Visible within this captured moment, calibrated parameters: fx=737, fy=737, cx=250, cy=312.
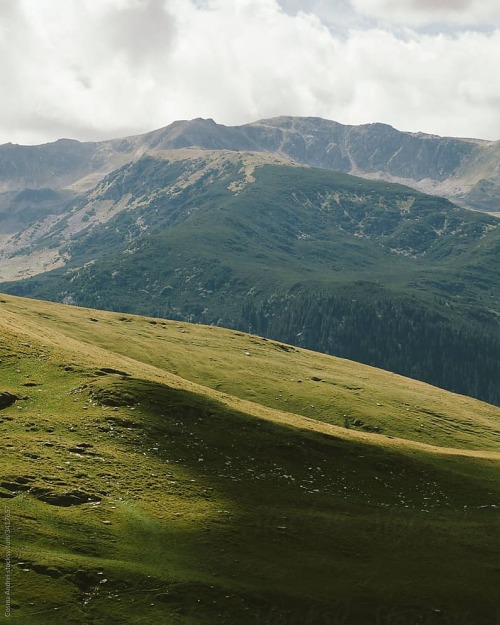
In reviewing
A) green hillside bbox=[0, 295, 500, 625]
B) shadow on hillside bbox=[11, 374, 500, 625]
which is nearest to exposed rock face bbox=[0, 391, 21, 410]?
green hillside bbox=[0, 295, 500, 625]

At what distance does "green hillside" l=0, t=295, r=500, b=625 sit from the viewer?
48.9 metres

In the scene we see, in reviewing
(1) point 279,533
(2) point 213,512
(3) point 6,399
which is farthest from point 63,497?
(3) point 6,399

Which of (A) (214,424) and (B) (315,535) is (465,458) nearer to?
(A) (214,424)

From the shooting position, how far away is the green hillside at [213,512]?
160 ft

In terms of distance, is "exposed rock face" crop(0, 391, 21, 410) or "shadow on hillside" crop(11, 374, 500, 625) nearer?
Result: "shadow on hillside" crop(11, 374, 500, 625)

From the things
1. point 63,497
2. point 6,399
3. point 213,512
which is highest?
point 6,399

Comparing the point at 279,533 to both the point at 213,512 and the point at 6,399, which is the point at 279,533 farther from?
the point at 6,399

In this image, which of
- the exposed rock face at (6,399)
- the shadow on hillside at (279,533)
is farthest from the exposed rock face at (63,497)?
the exposed rock face at (6,399)

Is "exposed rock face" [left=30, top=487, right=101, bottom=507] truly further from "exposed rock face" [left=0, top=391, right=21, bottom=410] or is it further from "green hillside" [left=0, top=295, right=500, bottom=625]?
"exposed rock face" [left=0, top=391, right=21, bottom=410]

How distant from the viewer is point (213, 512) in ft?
211

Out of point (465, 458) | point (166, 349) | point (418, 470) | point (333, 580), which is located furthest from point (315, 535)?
point (166, 349)

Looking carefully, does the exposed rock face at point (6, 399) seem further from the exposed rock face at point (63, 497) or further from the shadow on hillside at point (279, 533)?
the exposed rock face at point (63, 497)

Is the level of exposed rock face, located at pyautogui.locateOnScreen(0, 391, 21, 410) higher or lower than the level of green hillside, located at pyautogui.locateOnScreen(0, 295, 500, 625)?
higher

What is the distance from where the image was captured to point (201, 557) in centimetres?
5569
